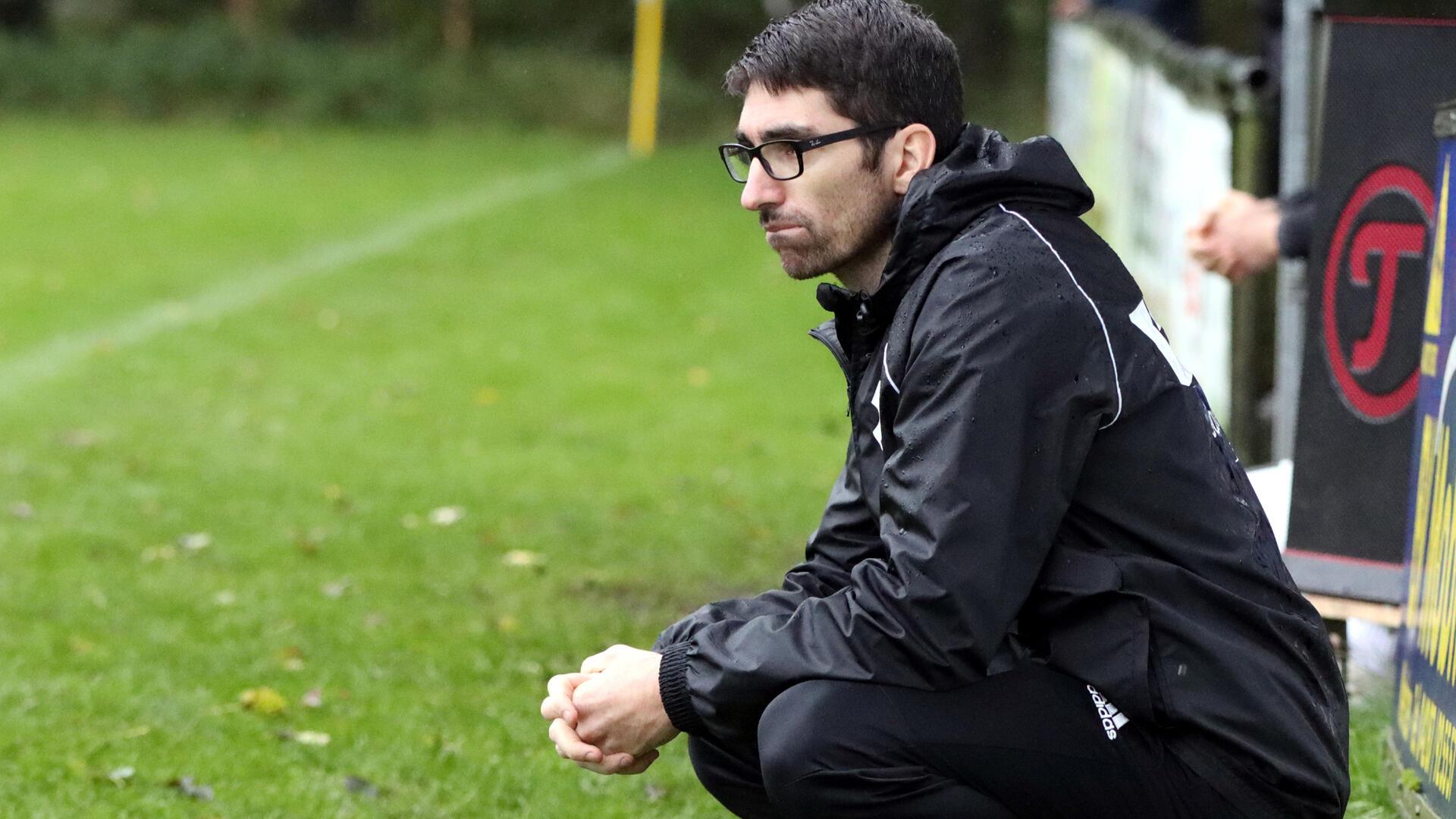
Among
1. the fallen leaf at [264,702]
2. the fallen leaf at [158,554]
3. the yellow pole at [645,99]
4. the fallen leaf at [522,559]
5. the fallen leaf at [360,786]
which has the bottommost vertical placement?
the yellow pole at [645,99]

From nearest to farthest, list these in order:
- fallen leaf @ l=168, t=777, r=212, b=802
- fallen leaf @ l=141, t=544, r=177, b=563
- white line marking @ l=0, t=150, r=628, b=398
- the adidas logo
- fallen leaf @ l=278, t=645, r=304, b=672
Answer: the adidas logo
fallen leaf @ l=168, t=777, r=212, b=802
fallen leaf @ l=278, t=645, r=304, b=672
fallen leaf @ l=141, t=544, r=177, b=563
white line marking @ l=0, t=150, r=628, b=398

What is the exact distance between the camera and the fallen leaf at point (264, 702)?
4.88 meters

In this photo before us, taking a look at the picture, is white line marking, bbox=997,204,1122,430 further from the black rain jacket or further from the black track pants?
the black track pants

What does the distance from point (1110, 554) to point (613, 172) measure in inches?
766

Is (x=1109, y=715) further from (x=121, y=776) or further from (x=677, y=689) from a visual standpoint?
(x=121, y=776)

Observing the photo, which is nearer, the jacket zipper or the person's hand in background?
the jacket zipper

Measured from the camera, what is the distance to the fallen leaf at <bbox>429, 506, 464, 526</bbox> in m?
7.00

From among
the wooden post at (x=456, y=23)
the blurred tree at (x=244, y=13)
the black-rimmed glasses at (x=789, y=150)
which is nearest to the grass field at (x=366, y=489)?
the black-rimmed glasses at (x=789, y=150)

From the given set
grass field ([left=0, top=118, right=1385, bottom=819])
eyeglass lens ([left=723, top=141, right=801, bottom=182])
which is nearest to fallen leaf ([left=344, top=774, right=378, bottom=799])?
grass field ([left=0, top=118, right=1385, bottom=819])

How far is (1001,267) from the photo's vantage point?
2.66 meters

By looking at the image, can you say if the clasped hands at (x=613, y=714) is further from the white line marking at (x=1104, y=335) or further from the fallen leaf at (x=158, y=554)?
the fallen leaf at (x=158, y=554)

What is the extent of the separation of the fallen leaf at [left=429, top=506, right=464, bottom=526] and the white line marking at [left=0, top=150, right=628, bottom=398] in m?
3.04

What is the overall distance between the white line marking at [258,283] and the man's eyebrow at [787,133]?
7056 mm

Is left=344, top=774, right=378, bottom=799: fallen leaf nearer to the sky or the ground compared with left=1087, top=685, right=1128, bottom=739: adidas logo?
nearer to the ground
